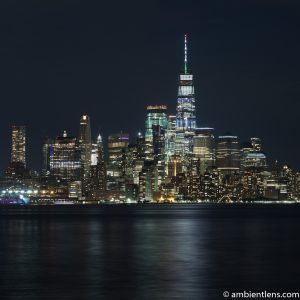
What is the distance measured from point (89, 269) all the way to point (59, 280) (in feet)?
18.9

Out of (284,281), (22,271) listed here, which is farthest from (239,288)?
(22,271)

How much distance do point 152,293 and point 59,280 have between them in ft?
25.8

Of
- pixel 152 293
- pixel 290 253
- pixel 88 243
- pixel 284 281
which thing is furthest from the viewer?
pixel 88 243

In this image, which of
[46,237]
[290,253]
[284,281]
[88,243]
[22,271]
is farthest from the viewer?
[46,237]

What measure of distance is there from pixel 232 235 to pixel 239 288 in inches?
1883

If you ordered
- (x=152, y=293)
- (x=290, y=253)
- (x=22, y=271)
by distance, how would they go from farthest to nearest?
(x=290, y=253), (x=22, y=271), (x=152, y=293)

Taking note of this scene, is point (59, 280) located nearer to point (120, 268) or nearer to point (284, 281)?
point (120, 268)

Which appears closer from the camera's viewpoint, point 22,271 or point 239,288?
point 239,288

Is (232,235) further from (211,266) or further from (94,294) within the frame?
(94,294)

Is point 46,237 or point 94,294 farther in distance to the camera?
point 46,237

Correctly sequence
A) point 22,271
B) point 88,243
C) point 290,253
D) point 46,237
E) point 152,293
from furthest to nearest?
point 46,237 → point 88,243 → point 290,253 → point 22,271 → point 152,293

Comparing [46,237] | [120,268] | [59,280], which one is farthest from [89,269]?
[46,237]

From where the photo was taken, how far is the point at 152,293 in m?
42.6

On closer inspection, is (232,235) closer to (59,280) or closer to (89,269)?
(89,269)
